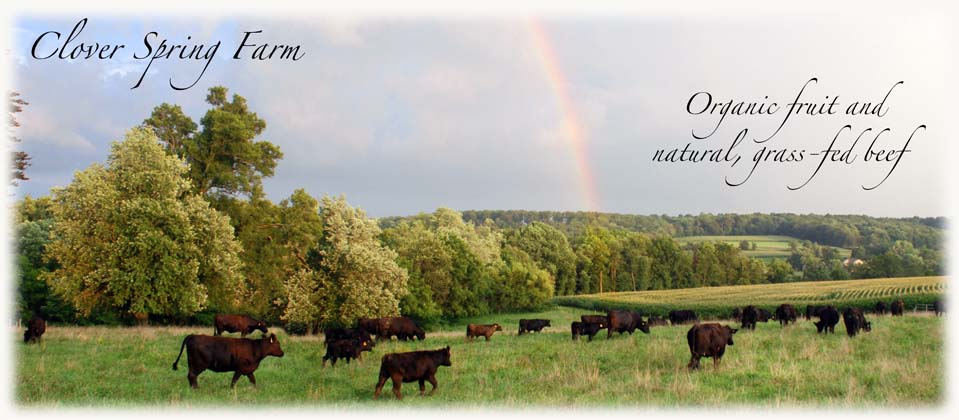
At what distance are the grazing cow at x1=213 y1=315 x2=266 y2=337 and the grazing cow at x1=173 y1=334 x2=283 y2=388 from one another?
43.8 feet

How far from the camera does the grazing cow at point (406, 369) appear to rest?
14.7 metres

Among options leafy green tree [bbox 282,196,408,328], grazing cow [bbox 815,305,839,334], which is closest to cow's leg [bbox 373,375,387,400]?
grazing cow [bbox 815,305,839,334]

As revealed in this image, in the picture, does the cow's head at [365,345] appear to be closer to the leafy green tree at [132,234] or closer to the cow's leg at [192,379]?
the cow's leg at [192,379]

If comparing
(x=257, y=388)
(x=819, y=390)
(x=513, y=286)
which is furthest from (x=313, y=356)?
(x=513, y=286)

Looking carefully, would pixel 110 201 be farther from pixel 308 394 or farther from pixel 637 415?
pixel 637 415

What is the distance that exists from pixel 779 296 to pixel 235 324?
2696 inches

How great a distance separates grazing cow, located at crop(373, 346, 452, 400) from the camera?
14695mm

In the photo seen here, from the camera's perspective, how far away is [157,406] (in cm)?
1359

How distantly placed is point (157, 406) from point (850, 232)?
10973 centimetres

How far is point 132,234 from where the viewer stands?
28.5 meters

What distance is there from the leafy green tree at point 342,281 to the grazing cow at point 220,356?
72.1 ft

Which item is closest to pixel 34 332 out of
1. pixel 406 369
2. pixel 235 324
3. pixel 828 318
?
pixel 235 324

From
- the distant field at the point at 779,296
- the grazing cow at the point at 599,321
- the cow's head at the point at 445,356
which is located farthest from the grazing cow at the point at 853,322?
the distant field at the point at 779,296

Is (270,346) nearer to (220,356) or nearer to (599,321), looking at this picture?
(220,356)
